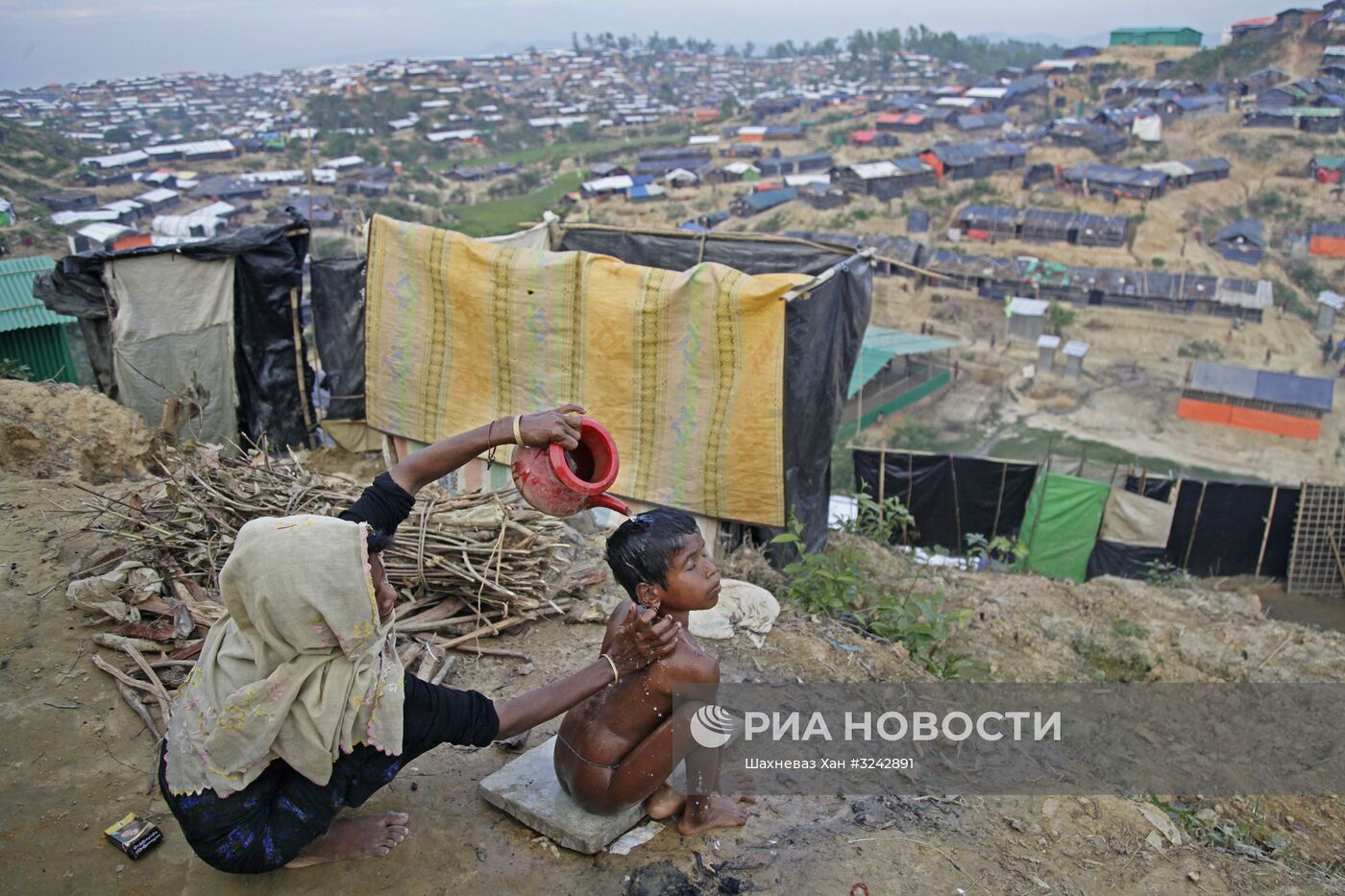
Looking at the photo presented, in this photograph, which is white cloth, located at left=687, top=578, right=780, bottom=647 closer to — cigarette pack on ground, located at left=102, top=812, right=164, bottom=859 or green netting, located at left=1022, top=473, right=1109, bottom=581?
cigarette pack on ground, located at left=102, top=812, right=164, bottom=859

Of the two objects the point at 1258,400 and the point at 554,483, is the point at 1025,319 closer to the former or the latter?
the point at 1258,400

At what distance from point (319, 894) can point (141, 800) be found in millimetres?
760

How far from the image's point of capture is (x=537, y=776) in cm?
272

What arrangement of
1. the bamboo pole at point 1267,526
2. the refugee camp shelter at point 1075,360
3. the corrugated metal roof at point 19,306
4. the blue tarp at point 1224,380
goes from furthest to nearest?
1. the refugee camp shelter at point 1075,360
2. the blue tarp at point 1224,380
3. the bamboo pole at point 1267,526
4. the corrugated metal roof at point 19,306

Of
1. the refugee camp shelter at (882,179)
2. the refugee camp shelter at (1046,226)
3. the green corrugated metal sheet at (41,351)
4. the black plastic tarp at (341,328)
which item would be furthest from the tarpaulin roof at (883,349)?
the refugee camp shelter at (882,179)

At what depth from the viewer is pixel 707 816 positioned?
2643 millimetres

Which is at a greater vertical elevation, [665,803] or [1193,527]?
[665,803]

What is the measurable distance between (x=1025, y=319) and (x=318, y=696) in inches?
1103

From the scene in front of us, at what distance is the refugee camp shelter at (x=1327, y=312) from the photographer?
87.5 feet

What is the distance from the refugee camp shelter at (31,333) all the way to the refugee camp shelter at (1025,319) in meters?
25.1

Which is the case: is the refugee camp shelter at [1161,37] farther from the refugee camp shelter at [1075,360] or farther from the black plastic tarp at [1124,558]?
the black plastic tarp at [1124,558]

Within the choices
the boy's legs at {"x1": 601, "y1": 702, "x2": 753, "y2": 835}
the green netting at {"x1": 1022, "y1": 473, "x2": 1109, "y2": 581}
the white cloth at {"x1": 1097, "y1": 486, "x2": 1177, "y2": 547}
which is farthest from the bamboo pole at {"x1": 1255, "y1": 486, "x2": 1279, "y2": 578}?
the boy's legs at {"x1": 601, "y1": 702, "x2": 753, "y2": 835}

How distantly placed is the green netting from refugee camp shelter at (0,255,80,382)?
9678 mm

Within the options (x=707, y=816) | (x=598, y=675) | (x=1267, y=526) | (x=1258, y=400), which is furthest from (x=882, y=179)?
(x=598, y=675)
